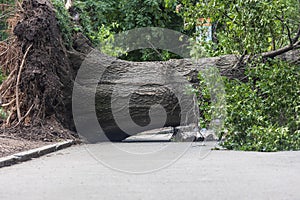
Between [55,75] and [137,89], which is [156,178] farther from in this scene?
[137,89]

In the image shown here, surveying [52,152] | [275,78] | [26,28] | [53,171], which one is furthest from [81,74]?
[53,171]

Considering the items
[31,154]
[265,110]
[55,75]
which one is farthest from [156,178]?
[55,75]

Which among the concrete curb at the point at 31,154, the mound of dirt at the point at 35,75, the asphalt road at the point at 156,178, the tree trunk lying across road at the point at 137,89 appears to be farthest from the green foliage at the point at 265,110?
the mound of dirt at the point at 35,75

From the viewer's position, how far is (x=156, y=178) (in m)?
6.62

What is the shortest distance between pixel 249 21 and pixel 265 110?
6.03 feet

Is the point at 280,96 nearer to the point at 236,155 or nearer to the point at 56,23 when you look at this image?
the point at 236,155

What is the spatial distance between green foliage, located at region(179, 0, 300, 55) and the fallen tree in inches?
12.9

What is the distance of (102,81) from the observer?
13430 millimetres

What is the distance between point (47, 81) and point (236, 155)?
4656 millimetres

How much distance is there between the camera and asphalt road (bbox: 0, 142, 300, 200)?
5.49 metres

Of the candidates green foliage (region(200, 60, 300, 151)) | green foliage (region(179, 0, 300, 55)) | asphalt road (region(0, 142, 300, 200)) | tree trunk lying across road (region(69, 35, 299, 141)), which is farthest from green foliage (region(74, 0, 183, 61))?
asphalt road (region(0, 142, 300, 200))

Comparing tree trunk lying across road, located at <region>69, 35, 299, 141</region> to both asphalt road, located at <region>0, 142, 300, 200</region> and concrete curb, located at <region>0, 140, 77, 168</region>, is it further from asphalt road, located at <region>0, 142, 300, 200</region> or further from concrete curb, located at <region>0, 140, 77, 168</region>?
asphalt road, located at <region>0, 142, 300, 200</region>

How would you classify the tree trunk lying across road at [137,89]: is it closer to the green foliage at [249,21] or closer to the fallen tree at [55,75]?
the fallen tree at [55,75]

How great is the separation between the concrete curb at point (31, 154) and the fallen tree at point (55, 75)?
723 mm
